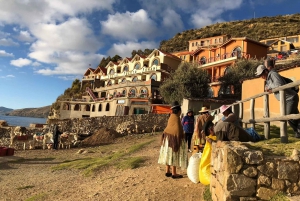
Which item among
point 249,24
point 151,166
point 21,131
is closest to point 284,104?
point 151,166

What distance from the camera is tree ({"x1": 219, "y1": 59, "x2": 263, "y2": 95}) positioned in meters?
31.9

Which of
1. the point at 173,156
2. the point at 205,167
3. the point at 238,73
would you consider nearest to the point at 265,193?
the point at 205,167

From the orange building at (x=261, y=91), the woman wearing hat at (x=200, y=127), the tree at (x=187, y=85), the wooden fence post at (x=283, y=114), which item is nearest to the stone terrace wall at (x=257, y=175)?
the wooden fence post at (x=283, y=114)

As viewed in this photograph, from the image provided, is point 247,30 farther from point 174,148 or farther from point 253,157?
point 253,157

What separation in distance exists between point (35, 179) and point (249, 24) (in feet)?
294

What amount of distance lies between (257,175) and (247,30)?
8335 cm

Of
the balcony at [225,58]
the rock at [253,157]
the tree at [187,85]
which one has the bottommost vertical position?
the rock at [253,157]

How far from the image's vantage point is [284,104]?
4613 mm

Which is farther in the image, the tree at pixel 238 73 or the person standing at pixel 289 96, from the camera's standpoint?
the tree at pixel 238 73

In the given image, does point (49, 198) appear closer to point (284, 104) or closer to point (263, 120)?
point (263, 120)

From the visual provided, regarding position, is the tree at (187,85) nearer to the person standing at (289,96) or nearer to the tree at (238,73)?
the tree at (238,73)

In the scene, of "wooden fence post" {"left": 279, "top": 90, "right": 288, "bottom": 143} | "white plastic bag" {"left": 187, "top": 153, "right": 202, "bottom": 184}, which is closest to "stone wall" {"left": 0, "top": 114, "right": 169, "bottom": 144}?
"white plastic bag" {"left": 187, "top": 153, "right": 202, "bottom": 184}

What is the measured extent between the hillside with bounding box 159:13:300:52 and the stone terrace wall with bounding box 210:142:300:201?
68918mm

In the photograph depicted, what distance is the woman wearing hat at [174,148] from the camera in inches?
245
